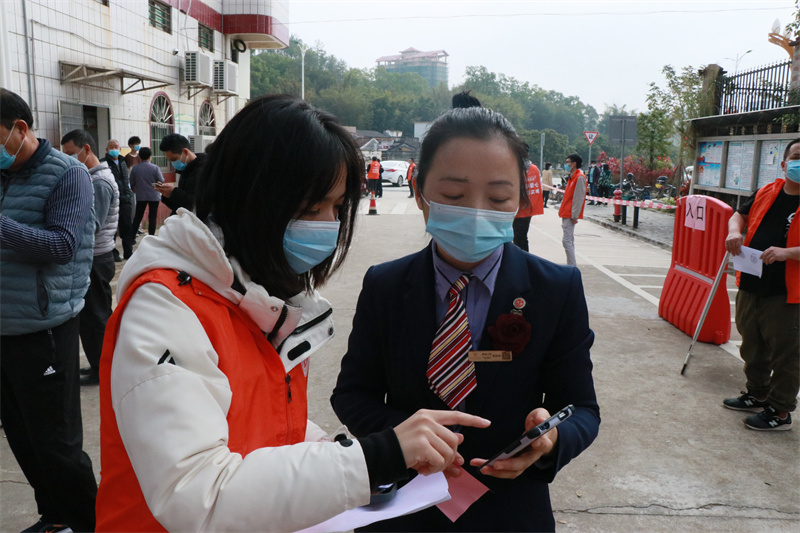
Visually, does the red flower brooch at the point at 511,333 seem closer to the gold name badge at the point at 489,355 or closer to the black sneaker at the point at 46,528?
the gold name badge at the point at 489,355

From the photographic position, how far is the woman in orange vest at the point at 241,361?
3.20ft

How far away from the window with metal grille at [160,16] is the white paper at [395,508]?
1406 centimetres

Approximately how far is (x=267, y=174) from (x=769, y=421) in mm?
4089

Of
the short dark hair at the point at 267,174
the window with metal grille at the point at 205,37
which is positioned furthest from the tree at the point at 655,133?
the short dark hair at the point at 267,174

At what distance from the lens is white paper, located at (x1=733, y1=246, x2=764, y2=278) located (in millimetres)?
4172

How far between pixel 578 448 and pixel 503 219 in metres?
0.63

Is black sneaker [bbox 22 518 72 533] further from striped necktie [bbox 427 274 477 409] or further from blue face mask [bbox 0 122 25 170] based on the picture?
striped necktie [bbox 427 274 477 409]

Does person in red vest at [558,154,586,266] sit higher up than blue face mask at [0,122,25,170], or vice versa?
blue face mask at [0,122,25,170]

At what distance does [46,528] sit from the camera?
8.98 ft

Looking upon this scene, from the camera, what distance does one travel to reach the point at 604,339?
19.9 ft

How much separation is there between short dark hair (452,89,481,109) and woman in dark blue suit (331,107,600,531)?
195 millimetres

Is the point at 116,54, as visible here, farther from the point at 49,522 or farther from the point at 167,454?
the point at 167,454

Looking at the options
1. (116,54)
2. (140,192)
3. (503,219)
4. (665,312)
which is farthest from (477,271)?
(116,54)

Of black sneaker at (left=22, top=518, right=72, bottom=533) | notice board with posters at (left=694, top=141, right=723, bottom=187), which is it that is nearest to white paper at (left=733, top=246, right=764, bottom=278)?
black sneaker at (left=22, top=518, right=72, bottom=533)
